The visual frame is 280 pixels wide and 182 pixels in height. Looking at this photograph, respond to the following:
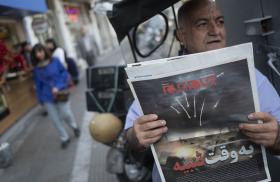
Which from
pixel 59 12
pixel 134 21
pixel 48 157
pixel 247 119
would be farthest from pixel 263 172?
pixel 59 12

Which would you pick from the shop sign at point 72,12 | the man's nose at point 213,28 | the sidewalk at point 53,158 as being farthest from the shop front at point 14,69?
the shop sign at point 72,12

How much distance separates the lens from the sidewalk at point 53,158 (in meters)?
4.98

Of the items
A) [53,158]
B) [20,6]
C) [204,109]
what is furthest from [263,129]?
[20,6]

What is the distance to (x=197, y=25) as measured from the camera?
209 cm

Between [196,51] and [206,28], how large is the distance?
127 millimetres

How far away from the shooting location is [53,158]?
6.56 meters

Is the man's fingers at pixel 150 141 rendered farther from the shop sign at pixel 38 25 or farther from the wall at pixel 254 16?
the shop sign at pixel 38 25

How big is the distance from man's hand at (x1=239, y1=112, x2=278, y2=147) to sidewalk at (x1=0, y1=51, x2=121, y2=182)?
2.92 m

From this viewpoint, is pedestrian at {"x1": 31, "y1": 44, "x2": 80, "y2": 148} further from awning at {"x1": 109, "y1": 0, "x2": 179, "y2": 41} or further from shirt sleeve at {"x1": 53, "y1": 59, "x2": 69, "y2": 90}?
awning at {"x1": 109, "y1": 0, "x2": 179, "y2": 41}

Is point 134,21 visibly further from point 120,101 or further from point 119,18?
point 120,101

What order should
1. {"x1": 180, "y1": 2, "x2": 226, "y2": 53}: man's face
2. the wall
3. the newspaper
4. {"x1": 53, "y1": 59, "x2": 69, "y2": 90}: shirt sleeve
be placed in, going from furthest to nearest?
{"x1": 53, "y1": 59, "x2": 69, "y2": 90}: shirt sleeve < the wall < {"x1": 180, "y1": 2, "x2": 226, "y2": 53}: man's face < the newspaper

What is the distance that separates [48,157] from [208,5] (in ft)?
16.7

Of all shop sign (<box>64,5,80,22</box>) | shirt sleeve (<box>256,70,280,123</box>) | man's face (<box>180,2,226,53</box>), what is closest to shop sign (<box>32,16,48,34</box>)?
shop sign (<box>64,5,80,22</box>)

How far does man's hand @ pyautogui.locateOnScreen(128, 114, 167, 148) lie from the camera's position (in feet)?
5.54
